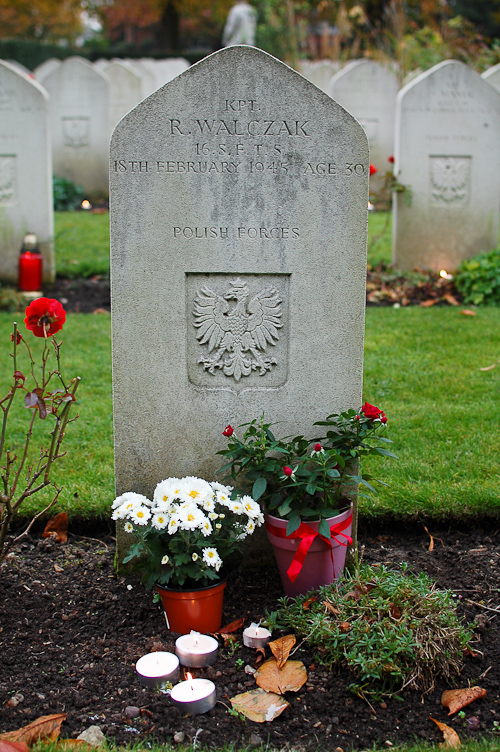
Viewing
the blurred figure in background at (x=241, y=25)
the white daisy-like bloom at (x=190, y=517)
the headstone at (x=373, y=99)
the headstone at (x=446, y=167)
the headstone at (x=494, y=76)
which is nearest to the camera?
the white daisy-like bloom at (x=190, y=517)

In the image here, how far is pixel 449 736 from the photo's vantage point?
83.0 inches

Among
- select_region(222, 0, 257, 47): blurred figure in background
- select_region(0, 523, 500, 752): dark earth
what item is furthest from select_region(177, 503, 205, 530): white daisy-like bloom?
select_region(222, 0, 257, 47): blurred figure in background

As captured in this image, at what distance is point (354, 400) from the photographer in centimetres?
292

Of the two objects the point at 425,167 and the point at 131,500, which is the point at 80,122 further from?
the point at 131,500

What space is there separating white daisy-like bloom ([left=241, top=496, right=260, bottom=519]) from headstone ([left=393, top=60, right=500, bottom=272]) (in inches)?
223

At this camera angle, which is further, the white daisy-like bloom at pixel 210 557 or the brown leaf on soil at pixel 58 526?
the brown leaf on soil at pixel 58 526

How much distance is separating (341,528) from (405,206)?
5692mm

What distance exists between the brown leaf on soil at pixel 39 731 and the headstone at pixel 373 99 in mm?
10344

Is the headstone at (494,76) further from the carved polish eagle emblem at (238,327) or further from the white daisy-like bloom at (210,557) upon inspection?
the white daisy-like bloom at (210,557)

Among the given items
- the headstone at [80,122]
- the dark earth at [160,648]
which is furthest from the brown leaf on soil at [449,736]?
the headstone at [80,122]

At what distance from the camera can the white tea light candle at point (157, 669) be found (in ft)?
7.53

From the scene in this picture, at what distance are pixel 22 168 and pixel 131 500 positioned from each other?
5305 mm

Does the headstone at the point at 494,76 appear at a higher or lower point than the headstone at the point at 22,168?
higher

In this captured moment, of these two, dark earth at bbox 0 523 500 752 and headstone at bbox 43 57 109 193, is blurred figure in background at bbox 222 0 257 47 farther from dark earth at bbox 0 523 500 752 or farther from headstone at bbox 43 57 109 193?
dark earth at bbox 0 523 500 752
